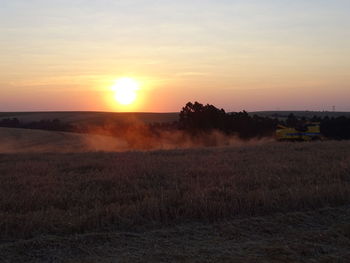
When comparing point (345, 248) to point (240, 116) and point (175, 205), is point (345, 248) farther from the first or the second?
point (240, 116)

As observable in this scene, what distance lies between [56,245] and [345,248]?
397 centimetres

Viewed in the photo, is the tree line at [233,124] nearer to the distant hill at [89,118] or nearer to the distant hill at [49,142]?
the distant hill at [49,142]

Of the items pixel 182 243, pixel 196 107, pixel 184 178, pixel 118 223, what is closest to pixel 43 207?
pixel 118 223

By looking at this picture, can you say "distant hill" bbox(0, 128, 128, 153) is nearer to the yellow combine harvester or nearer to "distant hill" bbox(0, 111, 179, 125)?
the yellow combine harvester

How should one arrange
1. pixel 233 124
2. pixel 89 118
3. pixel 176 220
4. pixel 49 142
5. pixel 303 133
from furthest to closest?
pixel 89 118 → pixel 49 142 → pixel 233 124 → pixel 303 133 → pixel 176 220

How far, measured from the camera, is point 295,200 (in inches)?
331

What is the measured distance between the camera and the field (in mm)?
5934

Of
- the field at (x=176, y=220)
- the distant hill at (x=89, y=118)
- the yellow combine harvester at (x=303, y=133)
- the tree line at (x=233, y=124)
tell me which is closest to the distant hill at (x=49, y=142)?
the tree line at (x=233, y=124)

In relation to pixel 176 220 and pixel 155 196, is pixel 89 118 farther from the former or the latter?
pixel 176 220

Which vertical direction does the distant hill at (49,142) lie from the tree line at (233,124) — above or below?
below

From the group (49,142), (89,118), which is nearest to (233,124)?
(49,142)

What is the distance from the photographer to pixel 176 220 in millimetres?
7477

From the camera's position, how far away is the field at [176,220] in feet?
19.5

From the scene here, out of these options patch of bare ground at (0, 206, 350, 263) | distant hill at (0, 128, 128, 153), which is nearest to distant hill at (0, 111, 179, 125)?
distant hill at (0, 128, 128, 153)
